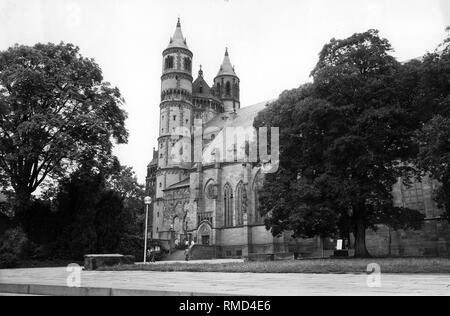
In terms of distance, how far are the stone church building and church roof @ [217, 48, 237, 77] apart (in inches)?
45.1

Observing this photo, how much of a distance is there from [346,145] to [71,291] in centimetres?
1884

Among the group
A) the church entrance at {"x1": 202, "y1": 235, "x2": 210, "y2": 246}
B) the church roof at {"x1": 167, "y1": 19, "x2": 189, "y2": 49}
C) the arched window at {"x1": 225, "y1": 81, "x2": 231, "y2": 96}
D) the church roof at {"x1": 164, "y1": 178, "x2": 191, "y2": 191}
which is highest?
the church roof at {"x1": 167, "y1": 19, "x2": 189, "y2": 49}

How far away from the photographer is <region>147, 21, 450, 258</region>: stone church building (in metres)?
35.1

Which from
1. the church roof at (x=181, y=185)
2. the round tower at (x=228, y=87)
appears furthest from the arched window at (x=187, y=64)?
the church roof at (x=181, y=185)

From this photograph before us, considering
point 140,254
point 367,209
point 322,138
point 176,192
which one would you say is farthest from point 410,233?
point 176,192

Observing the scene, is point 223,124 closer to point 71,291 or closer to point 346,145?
point 346,145

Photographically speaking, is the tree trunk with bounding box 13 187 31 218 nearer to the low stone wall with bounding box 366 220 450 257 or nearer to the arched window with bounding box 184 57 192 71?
the low stone wall with bounding box 366 220 450 257

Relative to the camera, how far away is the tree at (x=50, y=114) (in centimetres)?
2673

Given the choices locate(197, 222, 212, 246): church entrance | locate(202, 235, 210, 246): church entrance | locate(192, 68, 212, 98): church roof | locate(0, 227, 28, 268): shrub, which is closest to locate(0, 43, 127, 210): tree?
locate(0, 227, 28, 268): shrub

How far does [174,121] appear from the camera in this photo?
213 ft

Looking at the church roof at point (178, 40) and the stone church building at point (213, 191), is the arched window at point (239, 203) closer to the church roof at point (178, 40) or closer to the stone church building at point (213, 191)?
the stone church building at point (213, 191)

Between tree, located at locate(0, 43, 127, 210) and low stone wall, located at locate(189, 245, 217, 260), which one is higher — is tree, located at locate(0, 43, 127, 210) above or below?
above

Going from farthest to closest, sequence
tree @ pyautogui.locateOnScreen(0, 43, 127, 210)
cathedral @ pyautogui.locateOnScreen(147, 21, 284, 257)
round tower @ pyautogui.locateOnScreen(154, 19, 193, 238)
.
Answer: round tower @ pyautogui.locateOnScreen(154, 19, 193, 238), cathedral @ pyautogui.locateOnScreen(147, 21, 284, 257), tree @ pyautogui.locateOnScreen(0, 43, 127, 210)

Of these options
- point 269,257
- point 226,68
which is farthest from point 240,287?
point 226,68
